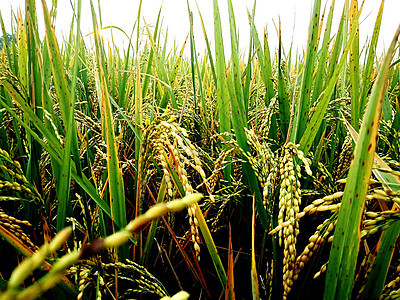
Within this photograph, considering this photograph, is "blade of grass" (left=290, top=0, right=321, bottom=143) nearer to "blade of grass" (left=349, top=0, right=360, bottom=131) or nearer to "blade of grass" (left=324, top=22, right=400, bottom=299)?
"blade of grass" (left=349, top=0, right=360, bottom=131)

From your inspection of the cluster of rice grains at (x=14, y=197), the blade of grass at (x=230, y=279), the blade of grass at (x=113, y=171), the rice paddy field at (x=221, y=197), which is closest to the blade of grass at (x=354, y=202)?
the rice paddy field at (x=221, y=197)

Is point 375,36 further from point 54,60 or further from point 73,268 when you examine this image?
point 73,268

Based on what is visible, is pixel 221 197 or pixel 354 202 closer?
pixel 354 202

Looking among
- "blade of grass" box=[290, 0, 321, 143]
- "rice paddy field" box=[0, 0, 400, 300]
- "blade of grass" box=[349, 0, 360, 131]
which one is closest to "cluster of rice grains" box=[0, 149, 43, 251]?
"rice paddy field" box=[0, 0, 400, 300]

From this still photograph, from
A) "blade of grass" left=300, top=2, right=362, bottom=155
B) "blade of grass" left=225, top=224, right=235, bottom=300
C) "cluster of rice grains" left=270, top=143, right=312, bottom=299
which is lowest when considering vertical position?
"blade of grass" left=225, top=224, right=235, bottom=300

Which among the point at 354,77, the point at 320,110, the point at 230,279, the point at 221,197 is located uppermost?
the point at 354,77

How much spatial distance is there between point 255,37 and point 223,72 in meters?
0.33

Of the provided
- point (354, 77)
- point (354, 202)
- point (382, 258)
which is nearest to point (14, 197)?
point (354, 202)

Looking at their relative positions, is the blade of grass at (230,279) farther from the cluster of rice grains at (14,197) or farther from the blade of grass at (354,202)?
the cluster of rice grains at (14,197)

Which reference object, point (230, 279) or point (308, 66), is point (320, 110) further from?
point (230, 279)

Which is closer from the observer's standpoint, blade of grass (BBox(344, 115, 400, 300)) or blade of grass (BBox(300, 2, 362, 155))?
blade of grass (BBox(344, 115, 400, 300))

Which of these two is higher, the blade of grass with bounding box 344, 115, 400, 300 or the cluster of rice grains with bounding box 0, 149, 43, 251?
the cluster of rice grains with bounding box 0, 149, 43, 251

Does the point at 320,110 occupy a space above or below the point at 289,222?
above

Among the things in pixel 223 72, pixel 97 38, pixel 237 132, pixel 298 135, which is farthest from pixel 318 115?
Answer: pixel 97 38
